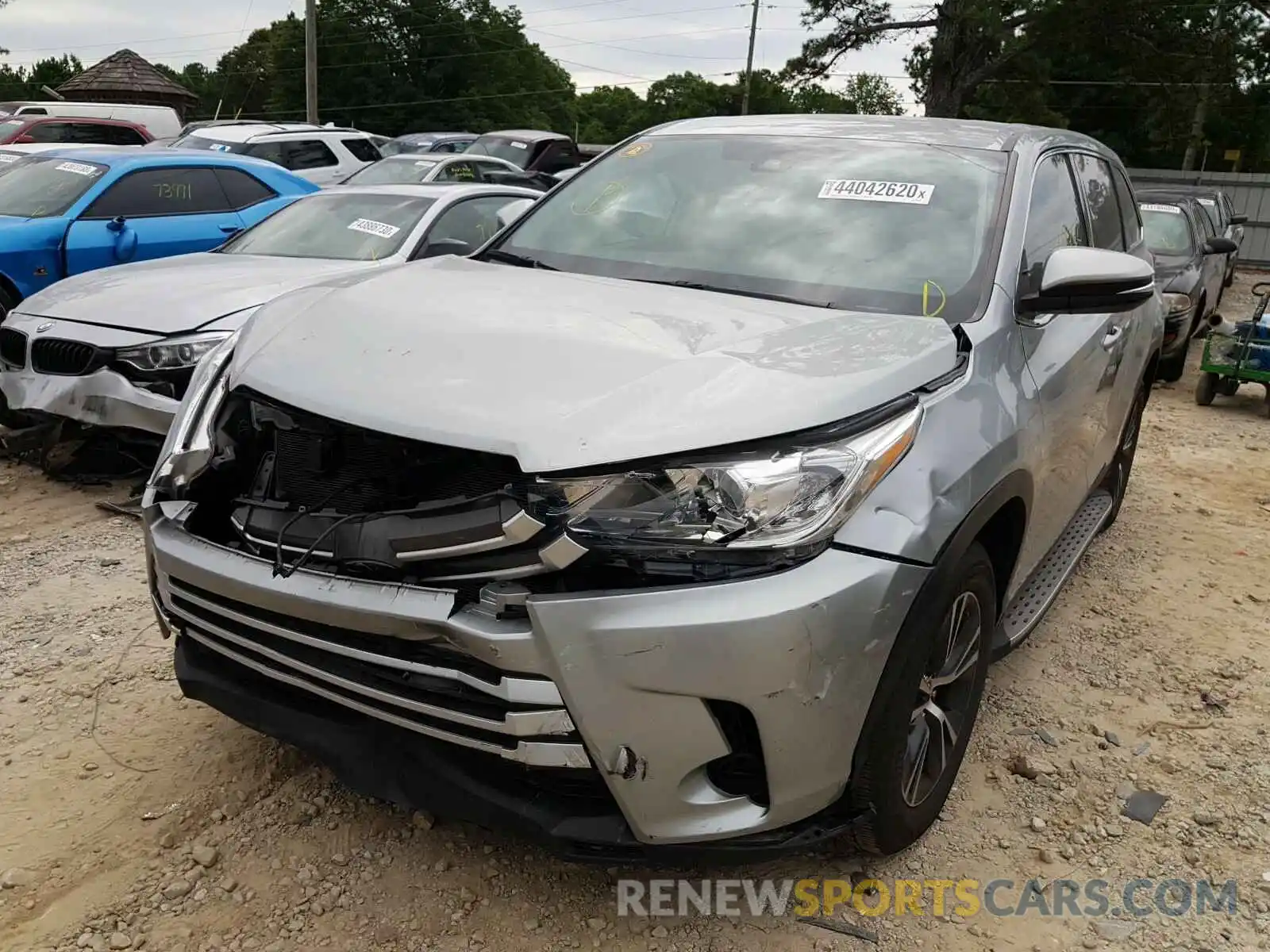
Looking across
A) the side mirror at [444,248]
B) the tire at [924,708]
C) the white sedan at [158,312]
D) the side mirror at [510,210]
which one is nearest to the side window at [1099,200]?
the tire at [924,708]

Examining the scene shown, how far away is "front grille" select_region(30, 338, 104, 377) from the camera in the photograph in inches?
194

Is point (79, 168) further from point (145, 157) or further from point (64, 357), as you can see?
point (64, 357)

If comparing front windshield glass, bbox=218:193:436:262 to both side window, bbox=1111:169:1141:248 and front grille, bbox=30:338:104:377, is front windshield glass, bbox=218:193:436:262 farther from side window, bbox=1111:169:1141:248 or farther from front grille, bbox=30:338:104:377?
side window, bbox=1111:169:1141:248

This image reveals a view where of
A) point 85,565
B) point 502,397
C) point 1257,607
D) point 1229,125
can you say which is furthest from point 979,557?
point 1229,125

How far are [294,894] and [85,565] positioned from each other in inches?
98.5

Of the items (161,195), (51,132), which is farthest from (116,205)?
(51,132)

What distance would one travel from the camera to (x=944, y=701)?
2615mm

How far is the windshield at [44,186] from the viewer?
278 inches

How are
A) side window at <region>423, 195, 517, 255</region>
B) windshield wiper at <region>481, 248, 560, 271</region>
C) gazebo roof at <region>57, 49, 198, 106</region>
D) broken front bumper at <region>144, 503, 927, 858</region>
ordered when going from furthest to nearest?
gazebo roof at <region>57, 49, 198, 106</region>
side window at <region>423, 195, 517, 255</region>
windshield wiper at <region>481, 248, 560, 271</region>
broken front bumper at <region>144, 503, 927, 858</region>

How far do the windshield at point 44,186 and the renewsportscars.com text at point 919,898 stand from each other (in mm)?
6740

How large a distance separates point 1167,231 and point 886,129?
28.1 ft

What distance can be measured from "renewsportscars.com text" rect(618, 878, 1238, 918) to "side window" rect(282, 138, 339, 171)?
44.8ft

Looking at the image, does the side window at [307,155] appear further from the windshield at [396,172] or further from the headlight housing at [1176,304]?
the headlight housing at [1176,304]

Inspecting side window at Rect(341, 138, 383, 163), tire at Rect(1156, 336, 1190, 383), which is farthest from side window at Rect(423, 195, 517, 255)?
side window at Rect(341, 138, 383, 163)
